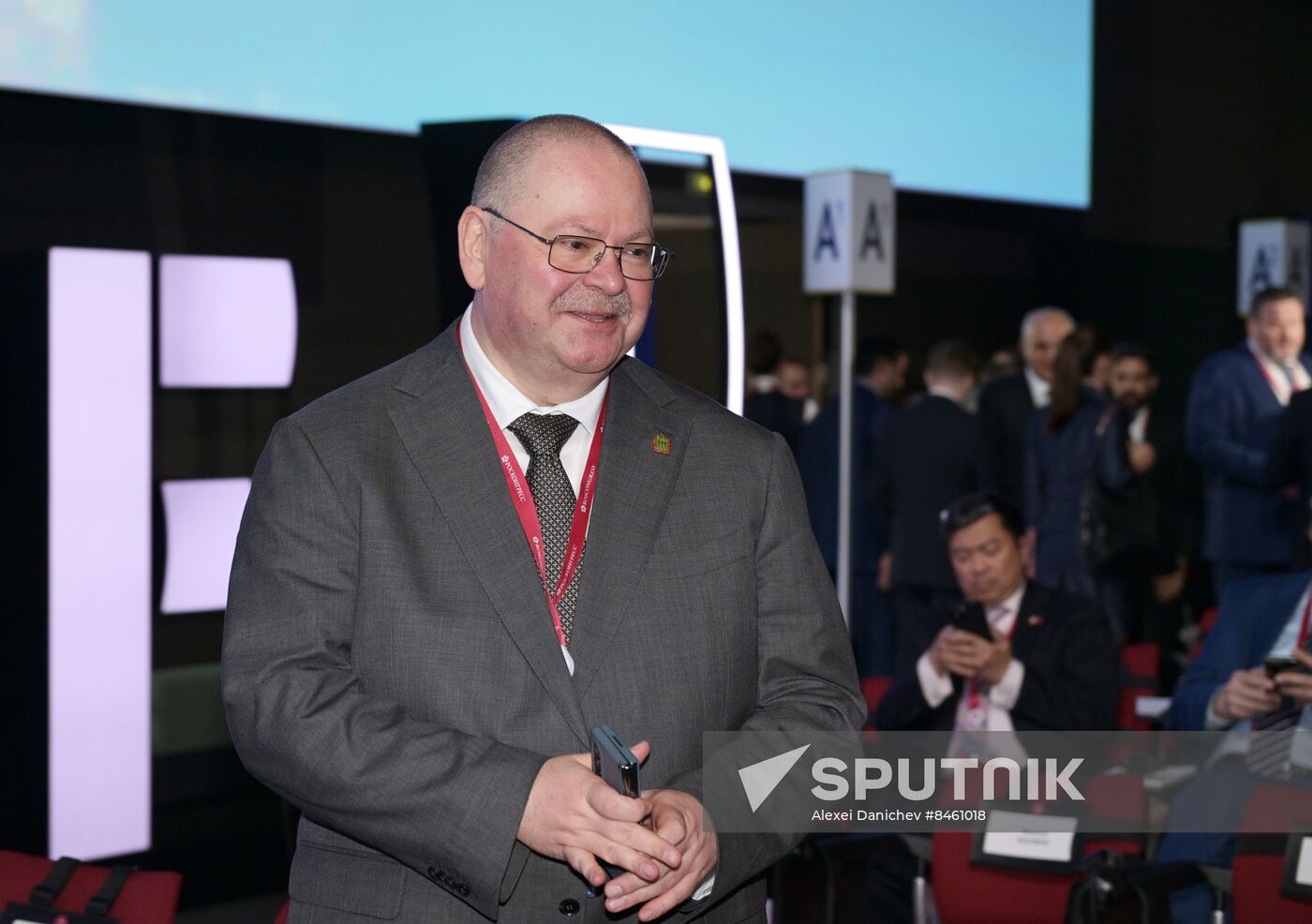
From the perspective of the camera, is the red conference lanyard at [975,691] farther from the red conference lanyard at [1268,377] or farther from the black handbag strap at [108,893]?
the red conference lanyard at [1268,377]

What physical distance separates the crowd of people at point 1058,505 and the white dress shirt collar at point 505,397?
2205 mm

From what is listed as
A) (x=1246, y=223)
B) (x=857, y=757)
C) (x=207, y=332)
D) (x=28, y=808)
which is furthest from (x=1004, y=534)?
(x=1246, y=223)

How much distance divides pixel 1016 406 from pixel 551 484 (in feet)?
17.9

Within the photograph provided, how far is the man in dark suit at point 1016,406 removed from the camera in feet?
22.6

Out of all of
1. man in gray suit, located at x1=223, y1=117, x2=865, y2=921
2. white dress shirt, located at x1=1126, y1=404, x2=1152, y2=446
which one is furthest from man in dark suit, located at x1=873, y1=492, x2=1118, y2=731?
white dress shirt, located at x1=1126, y1=404, x2=1152, y2=446

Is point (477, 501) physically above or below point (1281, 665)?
above

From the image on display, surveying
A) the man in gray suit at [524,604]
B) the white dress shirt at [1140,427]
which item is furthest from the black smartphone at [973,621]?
the white dress shirt at [1140,427]

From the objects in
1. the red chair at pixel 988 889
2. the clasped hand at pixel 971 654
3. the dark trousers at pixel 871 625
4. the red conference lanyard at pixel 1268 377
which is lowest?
the dark trousers at pixel 871 625

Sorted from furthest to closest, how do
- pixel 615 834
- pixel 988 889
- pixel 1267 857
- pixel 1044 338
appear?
pixel 1044 338 → pixel 988 889 → pixel 1267 857 → pixel 615 834

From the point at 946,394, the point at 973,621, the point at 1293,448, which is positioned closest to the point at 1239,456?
the point at 1293,448

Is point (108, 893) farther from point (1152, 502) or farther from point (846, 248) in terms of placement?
point (1152, 502)

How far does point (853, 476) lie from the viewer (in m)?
7.54

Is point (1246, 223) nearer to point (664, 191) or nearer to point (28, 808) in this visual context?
point (664, 191)

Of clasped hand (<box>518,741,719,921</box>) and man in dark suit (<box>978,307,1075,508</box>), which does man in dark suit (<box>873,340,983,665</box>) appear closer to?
man in dark suit (<box>978,307,1075,508</box>)
